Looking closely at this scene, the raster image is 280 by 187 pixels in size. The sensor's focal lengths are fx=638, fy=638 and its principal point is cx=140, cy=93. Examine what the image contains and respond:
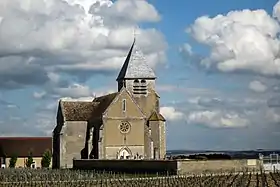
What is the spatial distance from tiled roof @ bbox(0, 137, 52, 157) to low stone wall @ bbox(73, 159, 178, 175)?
2264 centimetres

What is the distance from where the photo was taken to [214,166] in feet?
170

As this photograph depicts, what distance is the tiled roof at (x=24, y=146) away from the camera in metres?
88.8

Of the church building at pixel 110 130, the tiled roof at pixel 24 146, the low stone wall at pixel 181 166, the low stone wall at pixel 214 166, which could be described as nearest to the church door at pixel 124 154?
the church building at pixel 110 130

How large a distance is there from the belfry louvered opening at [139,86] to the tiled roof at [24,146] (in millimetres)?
20207

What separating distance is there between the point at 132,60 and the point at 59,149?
542 inches

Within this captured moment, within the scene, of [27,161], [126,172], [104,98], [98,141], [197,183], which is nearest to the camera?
[197,183]

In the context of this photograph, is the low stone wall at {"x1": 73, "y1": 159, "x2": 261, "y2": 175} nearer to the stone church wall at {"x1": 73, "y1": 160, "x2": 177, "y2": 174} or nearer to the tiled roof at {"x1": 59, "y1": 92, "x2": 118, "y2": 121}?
the stone church wall at {"x1": 73, "y1": 160, "x2": 177, "y2": 174}

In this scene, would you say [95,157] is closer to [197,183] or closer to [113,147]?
[113,147]

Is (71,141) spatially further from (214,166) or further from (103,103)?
(214,166)

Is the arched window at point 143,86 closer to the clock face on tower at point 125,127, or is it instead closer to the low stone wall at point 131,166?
the clock face on tower at point 125,127

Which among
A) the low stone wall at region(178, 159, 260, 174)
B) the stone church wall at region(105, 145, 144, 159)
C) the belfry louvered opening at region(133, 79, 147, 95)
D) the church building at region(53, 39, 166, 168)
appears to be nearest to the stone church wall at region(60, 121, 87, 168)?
the church building at region(53, 39, 166, 168)

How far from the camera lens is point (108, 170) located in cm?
5934

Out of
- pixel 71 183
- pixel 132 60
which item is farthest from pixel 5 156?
pixel 71 183

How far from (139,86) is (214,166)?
81.0 ft
